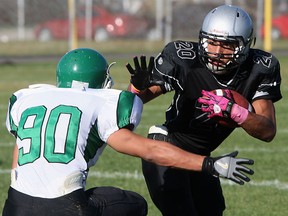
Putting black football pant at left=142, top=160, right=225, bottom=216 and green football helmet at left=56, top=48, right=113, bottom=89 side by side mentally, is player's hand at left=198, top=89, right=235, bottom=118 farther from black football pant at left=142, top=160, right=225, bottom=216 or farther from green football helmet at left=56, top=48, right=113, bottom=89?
green football helmet at left=56, top=48, right=113, bottom=89

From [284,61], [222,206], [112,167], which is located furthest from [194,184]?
[284,61]

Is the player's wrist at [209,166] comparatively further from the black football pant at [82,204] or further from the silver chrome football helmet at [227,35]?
the silver chrome football helmet at [227,35]

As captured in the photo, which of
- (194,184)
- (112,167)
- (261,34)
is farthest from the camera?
(261,34)

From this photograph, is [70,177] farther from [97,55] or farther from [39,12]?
[39,12]

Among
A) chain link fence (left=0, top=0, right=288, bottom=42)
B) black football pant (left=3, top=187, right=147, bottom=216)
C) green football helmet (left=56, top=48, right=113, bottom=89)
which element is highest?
green football helmet (left=56, top=48, right=113, bottom=89)

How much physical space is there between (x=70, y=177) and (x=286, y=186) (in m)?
3.47

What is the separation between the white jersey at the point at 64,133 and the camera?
13.5 ft

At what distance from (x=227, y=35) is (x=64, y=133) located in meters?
1.31

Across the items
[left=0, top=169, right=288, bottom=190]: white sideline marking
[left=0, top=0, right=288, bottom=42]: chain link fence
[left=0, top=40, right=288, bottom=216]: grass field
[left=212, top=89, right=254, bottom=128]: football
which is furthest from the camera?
[left=0, top=0, right=288, bottom=42]: chain link fence

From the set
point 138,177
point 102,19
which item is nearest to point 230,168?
point 138,177

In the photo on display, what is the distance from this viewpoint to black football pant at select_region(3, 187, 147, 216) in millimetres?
4117

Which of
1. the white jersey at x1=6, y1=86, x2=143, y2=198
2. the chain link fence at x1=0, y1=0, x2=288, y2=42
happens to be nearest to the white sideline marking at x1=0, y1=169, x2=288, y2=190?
the white jersey at x1=6, y1=86, x2=143, y2=198

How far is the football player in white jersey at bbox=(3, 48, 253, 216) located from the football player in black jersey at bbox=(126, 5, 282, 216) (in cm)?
77

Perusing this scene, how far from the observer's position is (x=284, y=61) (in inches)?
736
